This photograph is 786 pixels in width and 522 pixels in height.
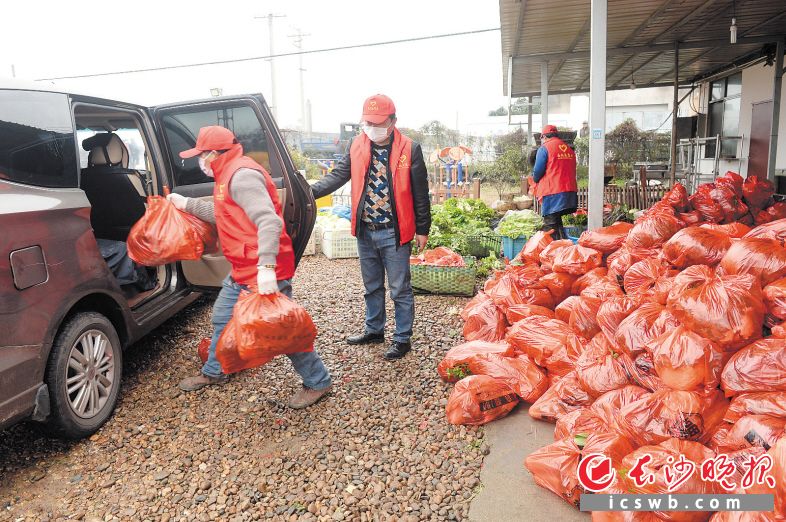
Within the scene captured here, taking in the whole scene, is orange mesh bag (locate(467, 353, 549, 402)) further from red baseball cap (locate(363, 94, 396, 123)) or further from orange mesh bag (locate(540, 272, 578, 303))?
red baseball cap (locate(363, 94, 396, 123))

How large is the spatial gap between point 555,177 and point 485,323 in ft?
10.4

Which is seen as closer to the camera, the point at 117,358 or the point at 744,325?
the point at 744,325

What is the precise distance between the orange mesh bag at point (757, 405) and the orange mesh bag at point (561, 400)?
76cm

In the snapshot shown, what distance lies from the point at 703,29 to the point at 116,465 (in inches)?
431

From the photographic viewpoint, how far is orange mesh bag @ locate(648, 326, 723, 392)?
93.6 inches

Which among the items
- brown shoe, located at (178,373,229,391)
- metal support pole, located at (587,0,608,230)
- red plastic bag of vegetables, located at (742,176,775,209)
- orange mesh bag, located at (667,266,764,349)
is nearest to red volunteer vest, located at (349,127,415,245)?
brown shoe, located at (178,373,229,391)

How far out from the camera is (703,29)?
9500mm

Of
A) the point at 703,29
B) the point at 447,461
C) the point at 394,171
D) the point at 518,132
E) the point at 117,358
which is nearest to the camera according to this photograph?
the point at 447,461

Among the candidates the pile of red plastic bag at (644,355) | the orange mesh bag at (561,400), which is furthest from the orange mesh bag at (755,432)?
the orange mesh bag at (561,400)

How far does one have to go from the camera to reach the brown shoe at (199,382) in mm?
3723

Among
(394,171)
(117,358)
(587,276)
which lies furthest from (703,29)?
(117,358)

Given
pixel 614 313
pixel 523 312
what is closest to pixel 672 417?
pixel 614 313

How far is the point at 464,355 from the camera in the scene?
366 centimetres

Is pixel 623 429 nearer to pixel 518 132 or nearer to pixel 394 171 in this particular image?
pixel 394 171
